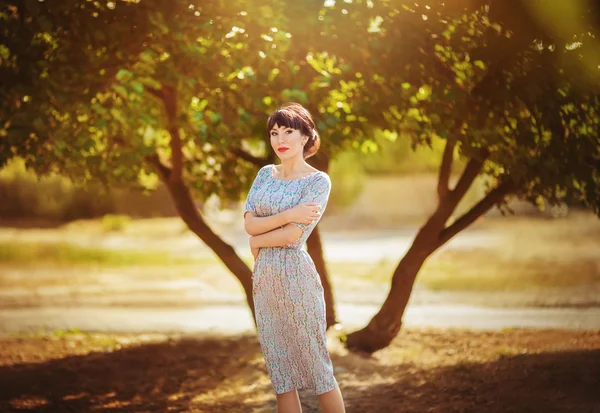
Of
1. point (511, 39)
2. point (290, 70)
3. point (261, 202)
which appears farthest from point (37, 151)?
point (511, 39)

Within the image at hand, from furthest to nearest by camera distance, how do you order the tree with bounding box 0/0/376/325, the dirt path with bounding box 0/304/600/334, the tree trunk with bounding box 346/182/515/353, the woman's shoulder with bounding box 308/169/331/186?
the dirt path with bounding box 0/304/600/334, the tree trunk with bounding box 346/182/515/353, the tree with bounding box 0/0/376/325, the woman's shoulder with bounding box 308/169/331/186

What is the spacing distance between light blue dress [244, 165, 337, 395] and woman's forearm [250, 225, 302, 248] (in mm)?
74

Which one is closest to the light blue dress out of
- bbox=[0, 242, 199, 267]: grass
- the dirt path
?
the dirt path

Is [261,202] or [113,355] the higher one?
[261,202]

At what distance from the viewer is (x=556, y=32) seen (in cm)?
654

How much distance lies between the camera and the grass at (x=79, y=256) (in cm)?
2055

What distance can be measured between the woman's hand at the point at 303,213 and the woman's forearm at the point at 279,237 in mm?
54

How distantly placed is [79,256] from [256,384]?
14951mm

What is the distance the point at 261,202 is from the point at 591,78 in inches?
132

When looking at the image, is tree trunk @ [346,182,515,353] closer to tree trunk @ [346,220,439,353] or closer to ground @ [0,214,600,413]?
tree trunk @ [346,220,439,353]

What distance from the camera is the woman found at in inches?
187

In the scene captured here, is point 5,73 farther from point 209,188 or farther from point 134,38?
point 209,188

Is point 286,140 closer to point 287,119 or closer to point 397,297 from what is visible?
point 287,119

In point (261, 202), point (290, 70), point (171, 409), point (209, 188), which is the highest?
point (290, 70)
